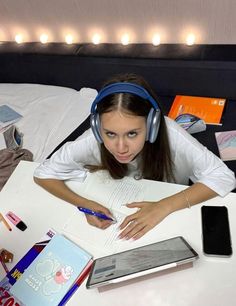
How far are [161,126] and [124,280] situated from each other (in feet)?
1.65

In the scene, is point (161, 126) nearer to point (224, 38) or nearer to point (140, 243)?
point (140, 243)

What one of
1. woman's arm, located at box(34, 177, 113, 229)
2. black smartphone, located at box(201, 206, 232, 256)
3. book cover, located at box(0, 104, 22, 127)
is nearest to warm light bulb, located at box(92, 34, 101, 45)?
book cover, located at box(0, 104, 22, 127)

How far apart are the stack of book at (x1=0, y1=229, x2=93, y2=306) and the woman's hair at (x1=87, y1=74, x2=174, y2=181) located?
32 cm

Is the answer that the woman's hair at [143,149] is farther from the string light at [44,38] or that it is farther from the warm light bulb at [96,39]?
the string light at [44,38]

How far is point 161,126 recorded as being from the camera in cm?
113

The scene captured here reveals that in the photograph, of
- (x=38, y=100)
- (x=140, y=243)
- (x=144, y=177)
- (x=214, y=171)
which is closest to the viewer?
(x=140, y=243)

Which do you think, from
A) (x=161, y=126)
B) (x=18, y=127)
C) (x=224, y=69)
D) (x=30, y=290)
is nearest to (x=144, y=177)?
(x=161, y=126)

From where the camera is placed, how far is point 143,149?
1.21 meters

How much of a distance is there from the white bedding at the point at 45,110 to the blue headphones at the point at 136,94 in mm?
750

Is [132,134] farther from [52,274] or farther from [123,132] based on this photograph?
[52,274]

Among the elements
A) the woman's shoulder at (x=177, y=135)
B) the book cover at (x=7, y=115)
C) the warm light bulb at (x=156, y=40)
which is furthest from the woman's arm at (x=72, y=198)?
the warm light bulb at (x=156, y=40)

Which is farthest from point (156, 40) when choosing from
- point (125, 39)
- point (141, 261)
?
point (141, 261)

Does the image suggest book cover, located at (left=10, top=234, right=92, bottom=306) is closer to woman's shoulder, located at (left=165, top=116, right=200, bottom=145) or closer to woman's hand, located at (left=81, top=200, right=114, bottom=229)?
woman's hand, located at (left=81, top=200, right=114, bottom=229)

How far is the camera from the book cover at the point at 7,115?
78.2 inches
